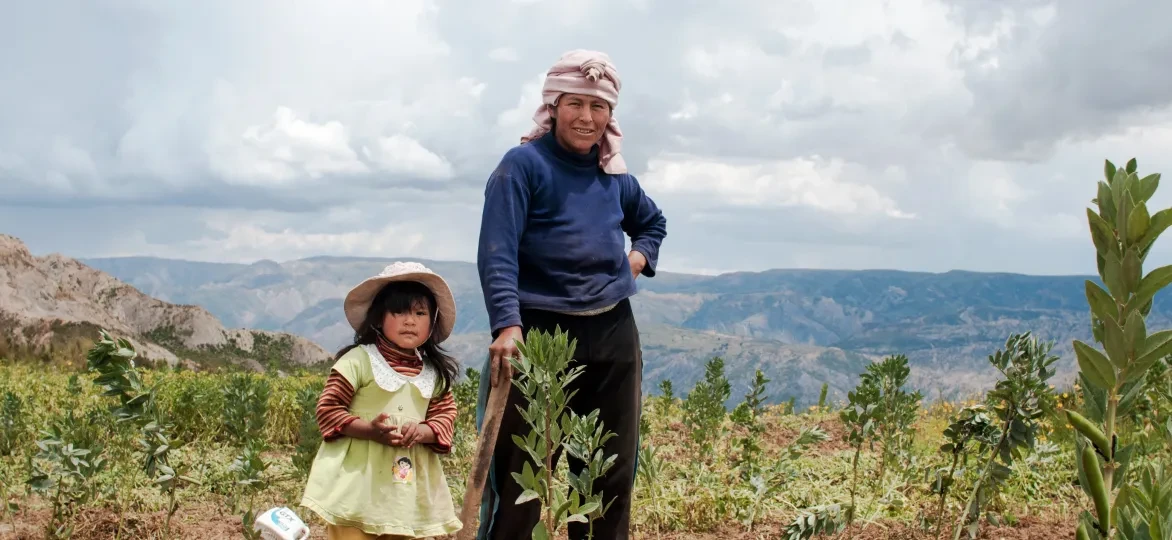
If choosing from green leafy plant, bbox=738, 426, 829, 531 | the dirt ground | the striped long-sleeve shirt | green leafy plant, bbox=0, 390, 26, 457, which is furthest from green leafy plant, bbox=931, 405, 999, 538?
green leafy plant, bbox=0, 390, 26, 457

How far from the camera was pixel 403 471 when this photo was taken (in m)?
3.48

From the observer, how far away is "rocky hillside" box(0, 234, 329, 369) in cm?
2334

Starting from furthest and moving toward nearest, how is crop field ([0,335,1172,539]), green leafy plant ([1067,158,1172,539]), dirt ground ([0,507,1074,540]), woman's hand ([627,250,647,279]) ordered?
dirt ground ([0,507,1074,540]) → crop field ([0,335,1172,539]) → woman's hand ([627,250,647,279]) → green leafy plant ([1067,158,1172,539])

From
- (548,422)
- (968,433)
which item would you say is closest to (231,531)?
(548,422)

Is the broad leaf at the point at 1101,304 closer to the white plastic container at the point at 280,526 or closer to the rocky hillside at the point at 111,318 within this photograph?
the white plastic container at the point at 280,526

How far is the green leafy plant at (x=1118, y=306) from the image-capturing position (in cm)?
91

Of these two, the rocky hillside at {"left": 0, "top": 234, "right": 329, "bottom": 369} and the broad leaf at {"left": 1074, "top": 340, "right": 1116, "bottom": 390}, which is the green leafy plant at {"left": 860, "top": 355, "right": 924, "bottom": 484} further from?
the rocky hillside at {"left": 0, "top": 234, "right": 329, "bottom": 369}

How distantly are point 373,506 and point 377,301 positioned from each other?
0.71 meters

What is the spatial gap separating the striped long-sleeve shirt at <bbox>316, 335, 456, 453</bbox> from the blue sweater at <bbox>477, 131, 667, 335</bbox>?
371mm

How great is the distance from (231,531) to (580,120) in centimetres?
289

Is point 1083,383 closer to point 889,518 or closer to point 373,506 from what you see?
point 373,506

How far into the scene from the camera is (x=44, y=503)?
18.3 ft

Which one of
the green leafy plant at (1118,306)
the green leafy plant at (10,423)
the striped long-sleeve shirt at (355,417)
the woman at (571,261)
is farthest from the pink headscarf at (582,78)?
the green leafy plant at (10,423)

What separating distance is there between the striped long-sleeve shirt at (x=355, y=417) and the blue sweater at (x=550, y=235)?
14.6 inches
